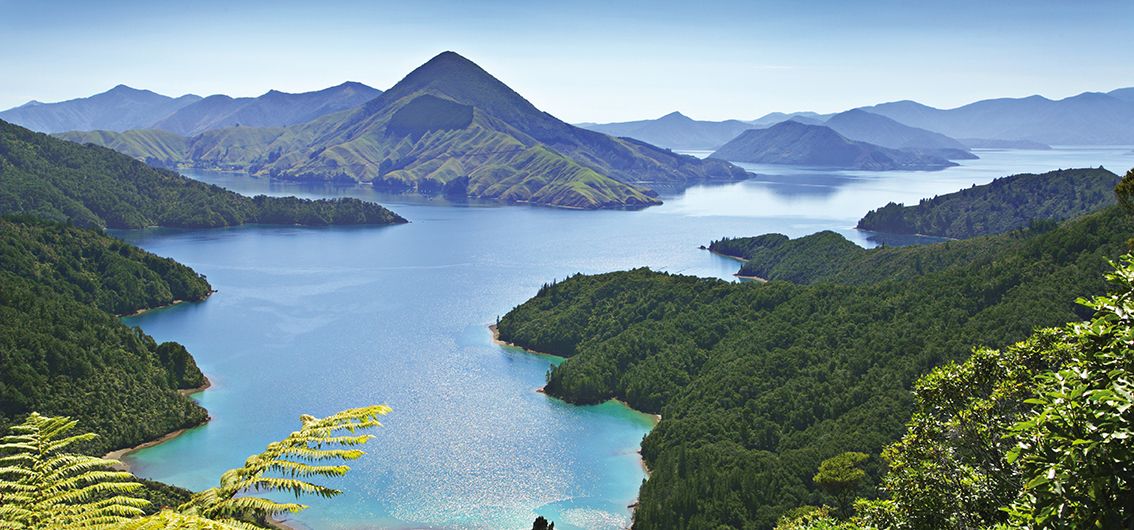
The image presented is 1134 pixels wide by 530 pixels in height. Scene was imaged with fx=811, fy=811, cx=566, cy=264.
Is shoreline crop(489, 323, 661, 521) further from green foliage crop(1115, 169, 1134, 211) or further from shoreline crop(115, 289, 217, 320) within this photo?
shoreline crop(115, 289, 217, 320)

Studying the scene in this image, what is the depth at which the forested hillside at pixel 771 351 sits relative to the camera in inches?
2338

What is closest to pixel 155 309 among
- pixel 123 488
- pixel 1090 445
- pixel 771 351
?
pixel 771 351

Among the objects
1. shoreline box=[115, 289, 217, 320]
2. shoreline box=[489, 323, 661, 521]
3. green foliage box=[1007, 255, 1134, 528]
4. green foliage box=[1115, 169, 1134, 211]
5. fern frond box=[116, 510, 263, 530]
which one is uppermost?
green foliage box=[1115, 169, 1134, 211]

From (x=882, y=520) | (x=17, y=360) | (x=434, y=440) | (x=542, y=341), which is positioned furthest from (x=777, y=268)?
(x=882, y=520)

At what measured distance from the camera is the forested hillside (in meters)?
59.4

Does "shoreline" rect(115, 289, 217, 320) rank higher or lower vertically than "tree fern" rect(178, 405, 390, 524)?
lower

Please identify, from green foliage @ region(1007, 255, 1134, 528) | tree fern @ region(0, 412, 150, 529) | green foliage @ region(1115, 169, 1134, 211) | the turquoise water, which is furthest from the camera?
the turquoise water

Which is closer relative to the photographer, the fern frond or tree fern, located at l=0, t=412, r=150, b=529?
the fern frond

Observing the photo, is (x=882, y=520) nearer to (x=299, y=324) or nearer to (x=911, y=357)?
(x=911, y=357)

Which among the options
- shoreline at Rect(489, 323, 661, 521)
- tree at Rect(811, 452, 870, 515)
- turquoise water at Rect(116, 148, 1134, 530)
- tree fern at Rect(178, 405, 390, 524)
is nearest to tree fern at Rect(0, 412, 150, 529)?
tree fern at Rect(178, 405, 390, 524)

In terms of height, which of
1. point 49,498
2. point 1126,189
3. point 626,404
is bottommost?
point 626,404

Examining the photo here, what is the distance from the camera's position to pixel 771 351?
3282 inches

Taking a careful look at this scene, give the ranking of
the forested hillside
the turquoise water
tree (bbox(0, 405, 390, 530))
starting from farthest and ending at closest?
1. the turquoise water
2. the forested hillside
3. tree (bbox(0, 405, 390, 530))

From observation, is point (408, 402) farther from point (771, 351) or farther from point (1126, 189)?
point (1126, 189)
